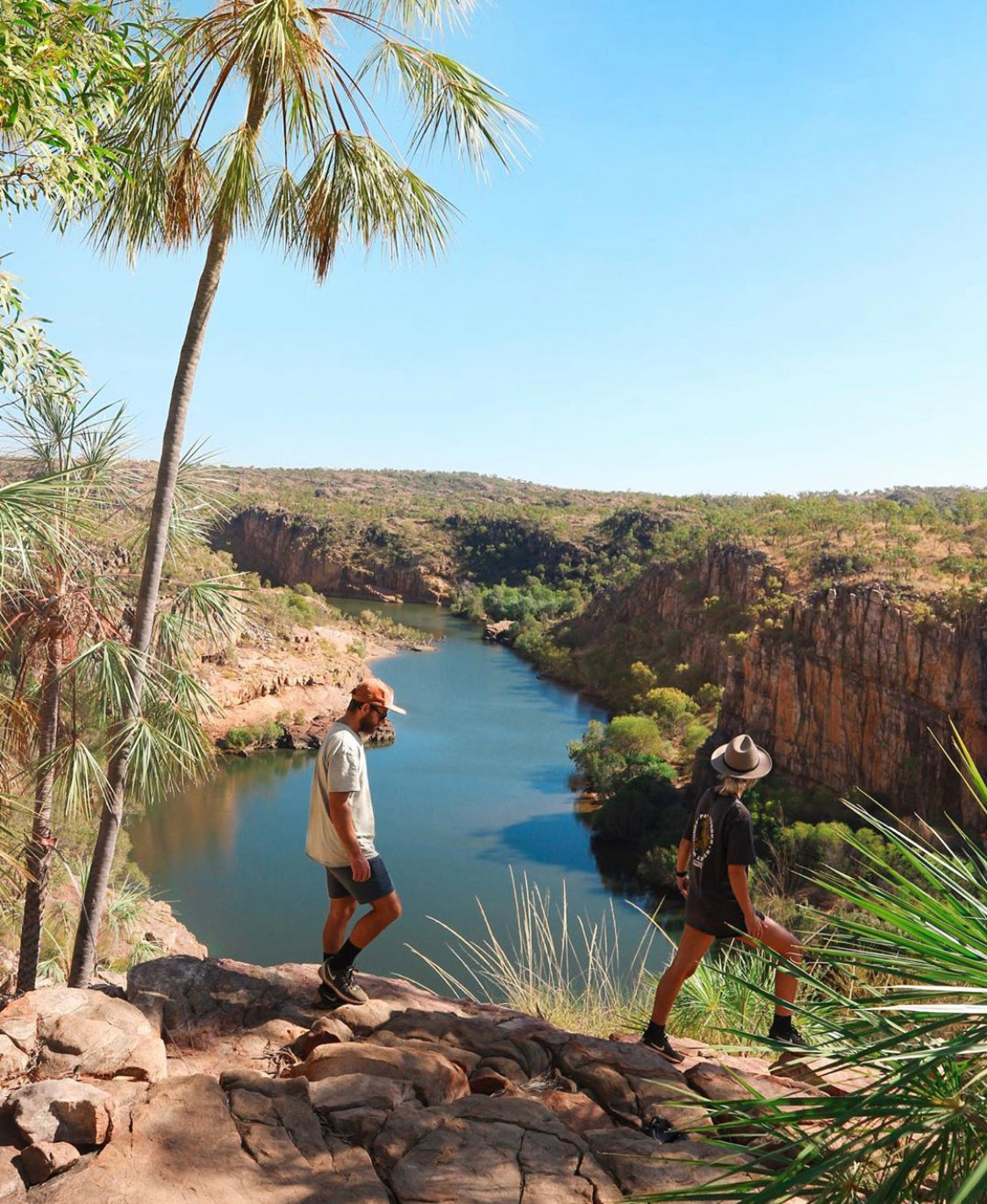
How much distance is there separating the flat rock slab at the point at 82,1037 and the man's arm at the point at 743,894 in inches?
85.2

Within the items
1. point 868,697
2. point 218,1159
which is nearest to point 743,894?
point 218,1159

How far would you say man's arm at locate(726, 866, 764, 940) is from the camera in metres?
3.46

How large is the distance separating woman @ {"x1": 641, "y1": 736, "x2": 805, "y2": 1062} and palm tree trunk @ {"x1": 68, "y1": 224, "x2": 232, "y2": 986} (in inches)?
141

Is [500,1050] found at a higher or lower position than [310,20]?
lower

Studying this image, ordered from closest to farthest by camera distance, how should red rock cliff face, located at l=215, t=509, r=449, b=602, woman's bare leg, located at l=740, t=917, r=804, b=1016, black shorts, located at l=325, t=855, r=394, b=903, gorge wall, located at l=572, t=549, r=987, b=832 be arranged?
woman's bare leg, located at l=740, t=917, r=804, b=1016, black shorts, located at l=325, t=855, r=394, b=903, gorge wall, located at l=572, t=549, r=987, b=832, red rock cliff face, located at l=215, t=509, r=449, b=602

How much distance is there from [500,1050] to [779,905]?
15.6 m

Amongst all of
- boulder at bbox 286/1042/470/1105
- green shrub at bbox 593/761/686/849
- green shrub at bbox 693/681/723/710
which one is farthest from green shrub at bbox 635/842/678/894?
boulder at bbox 286/1042/470/1105

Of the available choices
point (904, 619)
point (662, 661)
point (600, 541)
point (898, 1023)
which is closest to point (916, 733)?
point (904, 619)

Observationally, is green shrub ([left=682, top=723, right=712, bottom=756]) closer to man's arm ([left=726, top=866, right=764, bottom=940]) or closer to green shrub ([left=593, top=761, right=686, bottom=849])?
green shrub ([left=593, top=761, right=686, bottom=849])

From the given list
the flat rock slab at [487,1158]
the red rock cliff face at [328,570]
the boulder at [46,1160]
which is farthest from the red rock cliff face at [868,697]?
the red rock cliff face at [328,570]

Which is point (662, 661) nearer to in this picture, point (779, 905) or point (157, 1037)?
point (779, 905)

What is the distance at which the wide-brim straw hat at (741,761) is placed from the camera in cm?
375

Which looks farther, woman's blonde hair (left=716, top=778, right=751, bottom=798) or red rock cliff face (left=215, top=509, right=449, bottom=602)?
red rock cliff face (left=215, top=509, right=449, bottom=602)

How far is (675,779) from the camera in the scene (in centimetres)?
3209
